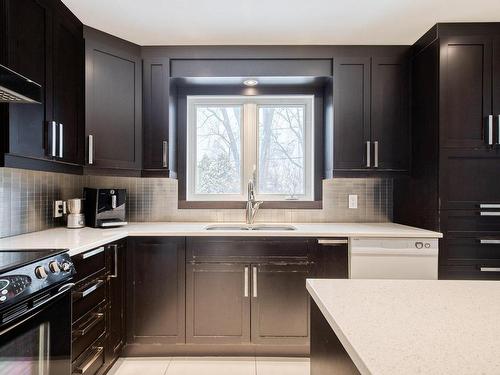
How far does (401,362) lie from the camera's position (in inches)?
19.5

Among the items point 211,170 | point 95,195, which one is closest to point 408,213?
point 211,170

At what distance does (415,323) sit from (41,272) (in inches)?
51.5

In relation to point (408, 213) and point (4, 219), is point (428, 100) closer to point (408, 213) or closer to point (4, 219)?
point (408, 213)

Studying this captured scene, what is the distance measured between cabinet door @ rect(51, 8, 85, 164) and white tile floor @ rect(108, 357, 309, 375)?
1435 mm

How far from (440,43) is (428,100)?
14.8 inches

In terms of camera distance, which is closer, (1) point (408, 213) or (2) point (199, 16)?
(2) point (199, 16)

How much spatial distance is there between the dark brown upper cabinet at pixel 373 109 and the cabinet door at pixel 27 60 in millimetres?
1951

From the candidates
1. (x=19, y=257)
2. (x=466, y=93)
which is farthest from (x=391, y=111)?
(x=19, y=257)

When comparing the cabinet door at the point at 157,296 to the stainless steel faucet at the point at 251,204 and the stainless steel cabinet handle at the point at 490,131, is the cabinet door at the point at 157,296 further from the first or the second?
the stainless steel cabinet handle at the point at 490,131

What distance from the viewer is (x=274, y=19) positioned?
197 cm

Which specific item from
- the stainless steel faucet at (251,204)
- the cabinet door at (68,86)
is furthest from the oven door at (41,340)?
the stainless steel faucet at (251,204)

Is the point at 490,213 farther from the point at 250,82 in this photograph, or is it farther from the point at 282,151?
the point at 250,82

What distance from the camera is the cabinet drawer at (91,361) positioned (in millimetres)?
1532

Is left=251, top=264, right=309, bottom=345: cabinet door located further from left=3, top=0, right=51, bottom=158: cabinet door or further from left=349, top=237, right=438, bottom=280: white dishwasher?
left=3, top=0, right=51, bottom=158: cabinet door
